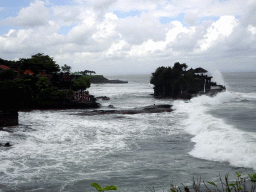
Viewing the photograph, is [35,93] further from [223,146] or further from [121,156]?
[223,146]

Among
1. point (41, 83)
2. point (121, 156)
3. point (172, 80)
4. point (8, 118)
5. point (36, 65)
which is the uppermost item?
point (36, 65)

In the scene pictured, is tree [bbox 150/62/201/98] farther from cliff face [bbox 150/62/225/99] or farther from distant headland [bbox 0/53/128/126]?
distant headland [bbox 0/53/128/126]

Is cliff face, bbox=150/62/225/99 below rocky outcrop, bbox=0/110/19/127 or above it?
above

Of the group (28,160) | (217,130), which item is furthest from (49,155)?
(217,130)

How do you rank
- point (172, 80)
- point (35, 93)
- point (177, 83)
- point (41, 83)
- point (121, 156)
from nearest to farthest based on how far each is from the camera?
1. point (121, 156)
2. point (35, 93)
3. point (41, 83)
4. point (177, 83)
5. point (172, 80)

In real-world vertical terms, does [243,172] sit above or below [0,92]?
below

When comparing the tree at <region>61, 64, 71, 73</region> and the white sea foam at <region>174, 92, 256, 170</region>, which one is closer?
the white sea foam at <region>174, 92, 256, 170</region>

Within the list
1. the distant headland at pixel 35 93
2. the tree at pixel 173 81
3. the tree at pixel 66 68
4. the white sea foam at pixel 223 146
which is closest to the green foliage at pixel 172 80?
the tree at pixel 173 81

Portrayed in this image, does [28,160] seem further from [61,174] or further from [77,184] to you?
[77,184]

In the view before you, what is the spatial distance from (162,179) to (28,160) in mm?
7248

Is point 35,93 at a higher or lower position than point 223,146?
higher

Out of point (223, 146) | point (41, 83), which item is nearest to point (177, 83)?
point (41, 83)

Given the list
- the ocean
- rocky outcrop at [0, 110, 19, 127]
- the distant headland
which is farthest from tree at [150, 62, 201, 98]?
rocky outcrop at [0, 110, 19, 127]

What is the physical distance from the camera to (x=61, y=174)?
449 inches
